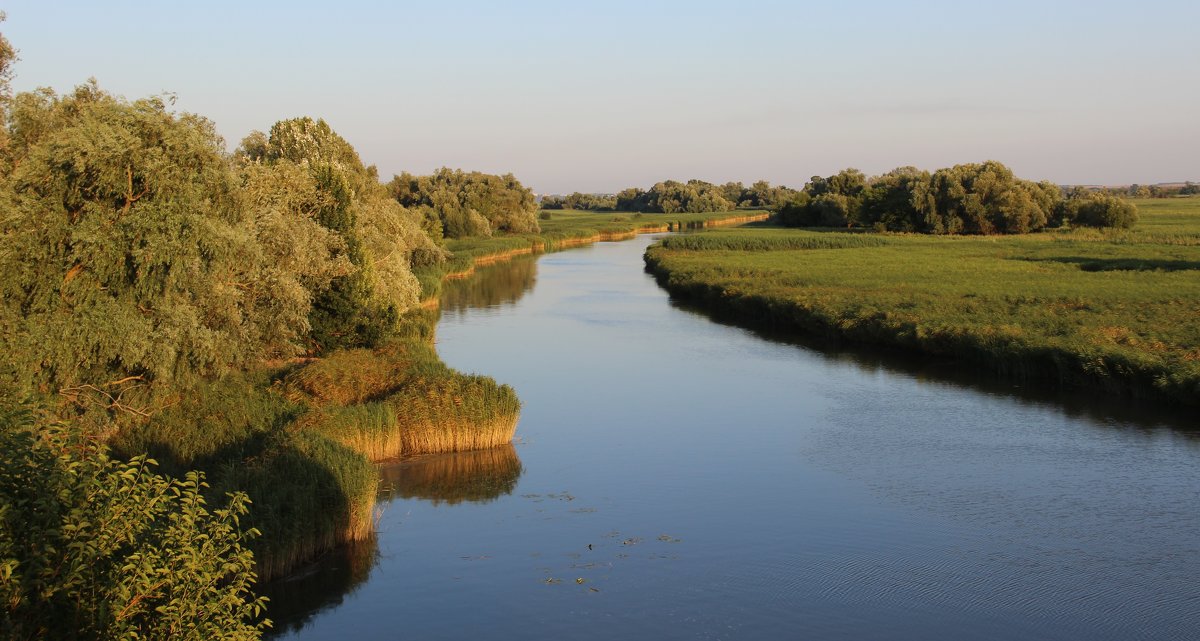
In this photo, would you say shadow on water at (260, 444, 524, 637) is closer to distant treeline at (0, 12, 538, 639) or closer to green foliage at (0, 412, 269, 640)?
distant treeline at (0, 12, 538, 639)

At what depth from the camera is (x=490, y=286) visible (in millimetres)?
54438

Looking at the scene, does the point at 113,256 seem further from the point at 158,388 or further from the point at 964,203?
the point at 964,203

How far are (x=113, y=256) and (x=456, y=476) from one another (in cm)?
662

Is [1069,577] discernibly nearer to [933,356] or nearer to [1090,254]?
[933,356]

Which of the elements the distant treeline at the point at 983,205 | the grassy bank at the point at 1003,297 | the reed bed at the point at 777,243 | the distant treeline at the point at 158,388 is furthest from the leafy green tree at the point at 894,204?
the distant treeline at the point at 158,388

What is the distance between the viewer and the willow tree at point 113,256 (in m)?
15.7

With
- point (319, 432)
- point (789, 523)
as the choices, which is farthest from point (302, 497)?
point (789, 523)

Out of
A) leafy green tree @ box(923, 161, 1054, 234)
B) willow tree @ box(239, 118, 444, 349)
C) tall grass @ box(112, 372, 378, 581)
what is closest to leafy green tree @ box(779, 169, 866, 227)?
leafy green tree @ box(923, 161, 1054, 234)

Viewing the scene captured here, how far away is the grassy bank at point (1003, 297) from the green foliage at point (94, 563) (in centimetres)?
2137

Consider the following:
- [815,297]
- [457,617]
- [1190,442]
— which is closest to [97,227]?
[457,617]

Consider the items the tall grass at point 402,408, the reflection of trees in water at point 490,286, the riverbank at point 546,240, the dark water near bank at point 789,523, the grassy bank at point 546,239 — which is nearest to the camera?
the dark water near bank at point 789,523

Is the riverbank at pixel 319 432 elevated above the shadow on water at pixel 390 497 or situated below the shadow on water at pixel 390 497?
above

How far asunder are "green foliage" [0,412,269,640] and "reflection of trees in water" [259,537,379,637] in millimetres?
5183

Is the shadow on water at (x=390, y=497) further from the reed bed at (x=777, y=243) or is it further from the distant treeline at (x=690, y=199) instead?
the distant treeline at (x=690, y=199)
